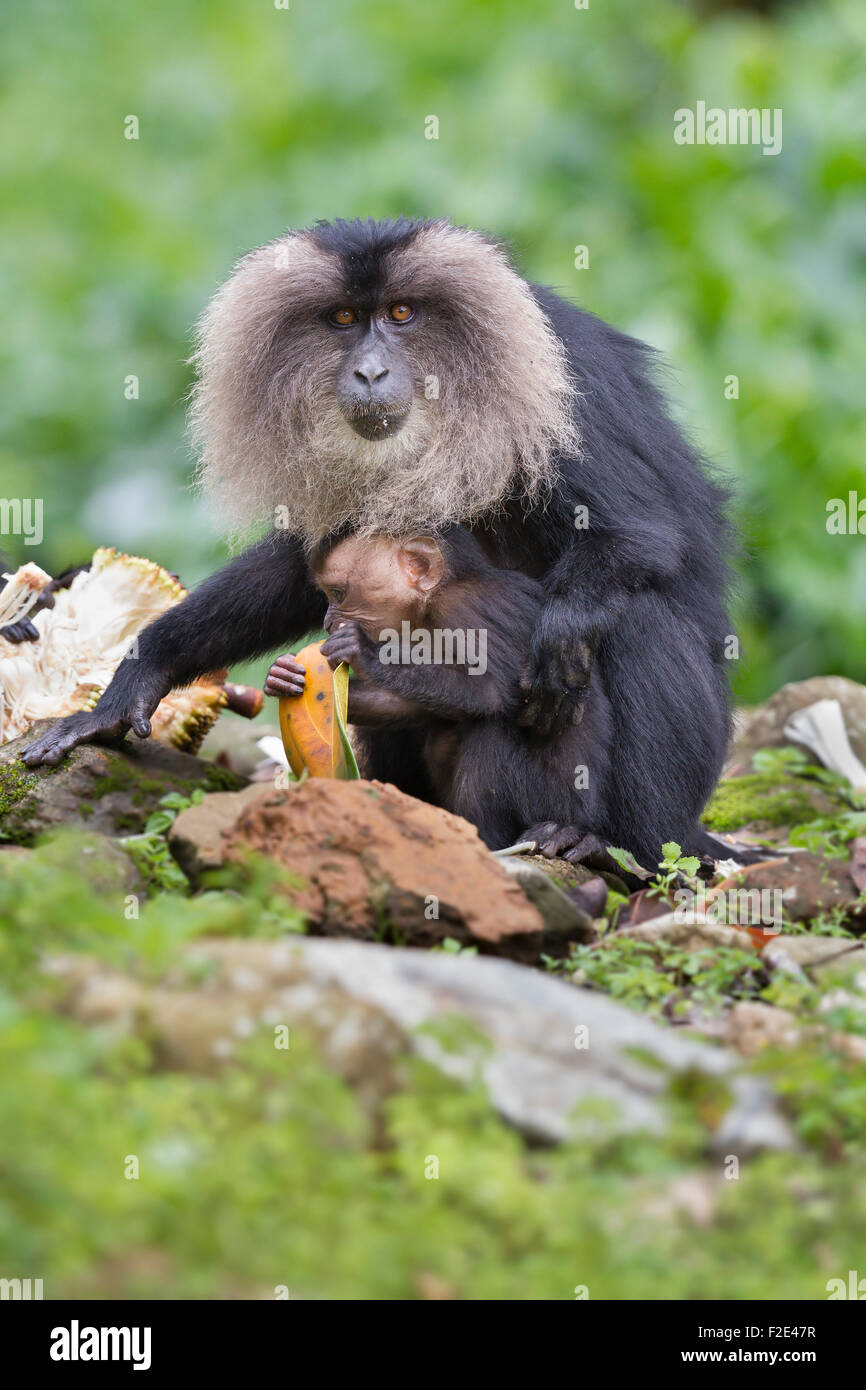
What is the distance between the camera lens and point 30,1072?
3211 mm

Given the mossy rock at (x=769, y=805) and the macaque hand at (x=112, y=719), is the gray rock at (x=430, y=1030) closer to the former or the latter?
the macaque hand at (x=112, y=719)

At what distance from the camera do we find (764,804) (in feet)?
27.3

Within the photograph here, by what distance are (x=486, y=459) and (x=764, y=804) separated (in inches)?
112

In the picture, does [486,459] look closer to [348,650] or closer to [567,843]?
[348,650]

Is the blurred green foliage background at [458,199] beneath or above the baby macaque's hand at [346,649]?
above

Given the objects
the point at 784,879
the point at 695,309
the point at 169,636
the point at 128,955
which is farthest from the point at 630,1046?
the point at 695,309

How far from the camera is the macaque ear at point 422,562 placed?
6367 millimetres

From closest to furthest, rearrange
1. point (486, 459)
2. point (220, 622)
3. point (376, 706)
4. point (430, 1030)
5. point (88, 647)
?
point (430, 1030)
point (376, 706)
point (486, 459)
point (220, 622)
point (88, 647)

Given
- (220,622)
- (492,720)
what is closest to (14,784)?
(220,622)

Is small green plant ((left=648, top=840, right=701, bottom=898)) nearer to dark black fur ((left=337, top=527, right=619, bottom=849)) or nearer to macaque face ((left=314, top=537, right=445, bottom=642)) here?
dark black fur ((left=337, top=527, right=619, bottom=849))

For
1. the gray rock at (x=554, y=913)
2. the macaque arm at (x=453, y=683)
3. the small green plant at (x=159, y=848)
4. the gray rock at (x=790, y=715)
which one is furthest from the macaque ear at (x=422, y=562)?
the gray rock at (x=790, y=715)

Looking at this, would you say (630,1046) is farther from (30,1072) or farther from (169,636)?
(169,636)

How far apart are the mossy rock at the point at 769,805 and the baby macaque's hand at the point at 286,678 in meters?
2.71

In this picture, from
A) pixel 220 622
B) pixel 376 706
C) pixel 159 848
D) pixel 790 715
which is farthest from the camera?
pixel 790 715
